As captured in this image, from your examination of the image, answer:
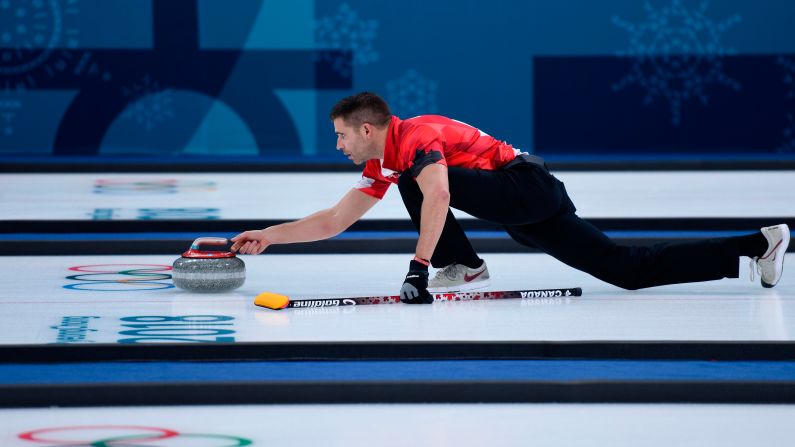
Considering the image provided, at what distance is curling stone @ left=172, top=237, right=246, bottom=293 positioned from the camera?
332cm

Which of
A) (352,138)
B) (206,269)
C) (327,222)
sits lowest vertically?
(206,269)

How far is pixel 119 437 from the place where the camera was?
6.55 ft

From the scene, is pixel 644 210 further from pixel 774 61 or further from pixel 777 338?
pixel 774 61

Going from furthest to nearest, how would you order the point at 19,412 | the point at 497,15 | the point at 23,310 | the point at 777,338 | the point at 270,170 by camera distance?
the point at 497,15 → the point at 270,170 → the point at 23,310 → the point at 777,338 → the point at 19,412

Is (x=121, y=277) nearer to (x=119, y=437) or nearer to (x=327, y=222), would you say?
(x=327, y=222)

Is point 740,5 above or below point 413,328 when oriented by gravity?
above

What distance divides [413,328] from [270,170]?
525 centimetres

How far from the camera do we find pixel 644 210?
18.0 feet

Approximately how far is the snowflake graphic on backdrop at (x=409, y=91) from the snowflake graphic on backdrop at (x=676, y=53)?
1414mm

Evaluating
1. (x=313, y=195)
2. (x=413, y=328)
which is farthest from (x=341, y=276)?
(x=313, y=195)

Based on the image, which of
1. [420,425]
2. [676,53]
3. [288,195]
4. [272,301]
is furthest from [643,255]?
[676,53]

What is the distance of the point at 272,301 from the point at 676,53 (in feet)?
21.6

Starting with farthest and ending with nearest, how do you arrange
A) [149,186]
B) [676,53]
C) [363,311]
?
1. [676,53]
2. [149,186]
3. [363,311]

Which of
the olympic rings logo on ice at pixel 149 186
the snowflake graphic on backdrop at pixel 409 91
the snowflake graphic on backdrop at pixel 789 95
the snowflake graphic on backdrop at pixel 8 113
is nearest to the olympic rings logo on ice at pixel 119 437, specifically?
the olympic rings logo on ice at pixel 149 186
